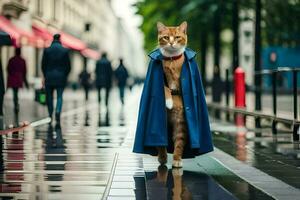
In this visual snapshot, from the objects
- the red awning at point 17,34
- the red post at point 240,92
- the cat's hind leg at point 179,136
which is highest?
the red awning at point 17,34

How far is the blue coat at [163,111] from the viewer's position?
833cm

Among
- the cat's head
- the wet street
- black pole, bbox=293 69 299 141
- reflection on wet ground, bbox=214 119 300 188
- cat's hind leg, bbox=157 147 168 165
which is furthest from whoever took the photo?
black pole, bbox=293 69 299 141

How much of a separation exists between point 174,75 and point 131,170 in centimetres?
126

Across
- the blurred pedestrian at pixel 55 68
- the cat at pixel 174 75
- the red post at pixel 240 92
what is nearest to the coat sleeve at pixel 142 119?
the cat at pixel 174 75

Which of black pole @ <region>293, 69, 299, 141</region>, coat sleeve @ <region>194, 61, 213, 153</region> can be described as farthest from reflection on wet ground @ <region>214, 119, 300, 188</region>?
Result: coat sleeve @ <region>194, 61, 213, 153</region>

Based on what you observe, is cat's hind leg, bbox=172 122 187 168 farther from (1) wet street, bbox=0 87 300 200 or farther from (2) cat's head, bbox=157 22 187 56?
(2) cat's head, bbox=157 22 187 56

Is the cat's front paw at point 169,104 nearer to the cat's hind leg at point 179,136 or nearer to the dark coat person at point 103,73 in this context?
the cat's hind leg at point 179,136

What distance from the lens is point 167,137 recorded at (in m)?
8.48

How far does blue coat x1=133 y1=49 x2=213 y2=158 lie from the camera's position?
833 cm

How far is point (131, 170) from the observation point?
852cm

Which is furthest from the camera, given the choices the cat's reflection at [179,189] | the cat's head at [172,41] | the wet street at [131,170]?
the cat's head at [172,41]

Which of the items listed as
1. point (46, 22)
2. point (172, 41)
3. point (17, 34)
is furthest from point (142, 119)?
point (46, 22)

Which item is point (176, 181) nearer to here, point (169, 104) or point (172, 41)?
point (169, 104)

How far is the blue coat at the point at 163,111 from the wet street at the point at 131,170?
0.36m
